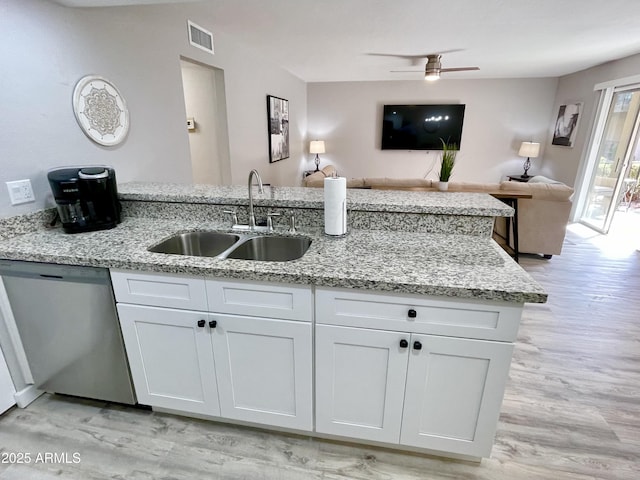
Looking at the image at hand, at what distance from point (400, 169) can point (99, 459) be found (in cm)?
630

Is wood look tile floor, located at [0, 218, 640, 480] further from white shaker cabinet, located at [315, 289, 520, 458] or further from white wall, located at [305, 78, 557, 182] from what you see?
white wall, located at [305, 78, 557, 182]

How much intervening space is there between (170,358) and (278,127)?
161 inches

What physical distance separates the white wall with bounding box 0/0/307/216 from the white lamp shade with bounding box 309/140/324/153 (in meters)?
3.01

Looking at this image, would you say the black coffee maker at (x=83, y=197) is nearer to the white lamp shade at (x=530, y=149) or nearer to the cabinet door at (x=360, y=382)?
the cabinet door at (x=360, y=382)

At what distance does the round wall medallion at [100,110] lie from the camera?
6.11 ft

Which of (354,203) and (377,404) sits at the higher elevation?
(354,203)

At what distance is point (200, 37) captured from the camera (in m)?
2.86

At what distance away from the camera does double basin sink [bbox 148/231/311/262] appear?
5.34 ft

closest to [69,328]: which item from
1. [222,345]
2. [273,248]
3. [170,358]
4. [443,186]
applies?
[170,358]

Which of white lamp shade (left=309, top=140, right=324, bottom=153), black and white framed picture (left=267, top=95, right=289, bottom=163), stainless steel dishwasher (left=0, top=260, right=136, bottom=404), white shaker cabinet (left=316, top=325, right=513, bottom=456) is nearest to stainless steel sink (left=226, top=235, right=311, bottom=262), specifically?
white shaker cabinet (left=316, top=325, right=513, bottom=456)

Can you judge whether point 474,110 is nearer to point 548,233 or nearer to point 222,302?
point 548,233

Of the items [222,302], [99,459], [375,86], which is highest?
[375,86]

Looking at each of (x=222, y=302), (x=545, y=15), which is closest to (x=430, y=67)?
(x=545, y=15)

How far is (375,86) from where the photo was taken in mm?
6301
